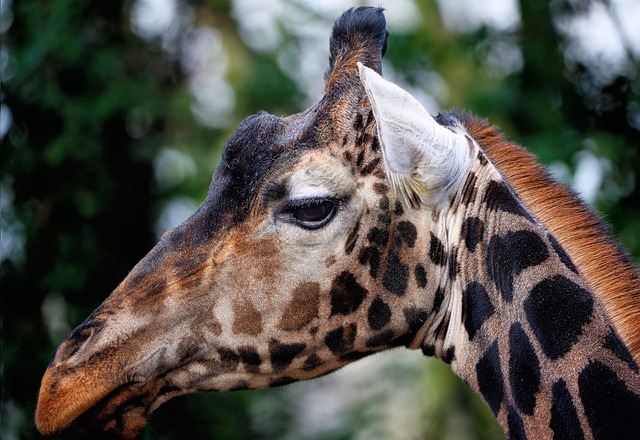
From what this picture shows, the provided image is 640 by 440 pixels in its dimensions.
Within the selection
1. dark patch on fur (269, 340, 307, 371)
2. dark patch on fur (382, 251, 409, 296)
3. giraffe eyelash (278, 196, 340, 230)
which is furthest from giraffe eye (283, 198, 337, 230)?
dark patch on fur (269, 340, 307, 371)

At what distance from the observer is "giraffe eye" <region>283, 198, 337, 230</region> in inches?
144

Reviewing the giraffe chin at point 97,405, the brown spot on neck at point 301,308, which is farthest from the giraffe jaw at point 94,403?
the brown spot on neck at point 301,308

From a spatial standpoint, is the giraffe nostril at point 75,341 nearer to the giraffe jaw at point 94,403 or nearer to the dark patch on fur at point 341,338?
the giraffe jaw at point 94,403

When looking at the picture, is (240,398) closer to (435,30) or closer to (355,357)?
(355,357)

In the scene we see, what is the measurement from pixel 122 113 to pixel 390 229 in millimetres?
6219

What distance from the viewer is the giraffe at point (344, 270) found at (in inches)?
136

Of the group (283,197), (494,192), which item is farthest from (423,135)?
(283,197)

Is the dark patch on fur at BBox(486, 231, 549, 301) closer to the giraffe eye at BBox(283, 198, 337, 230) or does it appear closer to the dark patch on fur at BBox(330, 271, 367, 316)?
the dark patch on fur at BBox(330, 271, 367, 316)

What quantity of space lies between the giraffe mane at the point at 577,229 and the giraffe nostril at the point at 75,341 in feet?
7.06

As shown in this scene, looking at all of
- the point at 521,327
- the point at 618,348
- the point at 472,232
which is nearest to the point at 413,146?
the point at 472,232

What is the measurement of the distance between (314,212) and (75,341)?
1319mm

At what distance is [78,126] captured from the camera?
28.8ft

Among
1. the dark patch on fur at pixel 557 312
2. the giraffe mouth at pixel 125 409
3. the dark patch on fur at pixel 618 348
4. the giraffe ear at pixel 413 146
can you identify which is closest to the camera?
the dark patch on fur at pixel 618 348

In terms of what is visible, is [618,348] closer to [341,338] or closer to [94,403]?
[341,338]
